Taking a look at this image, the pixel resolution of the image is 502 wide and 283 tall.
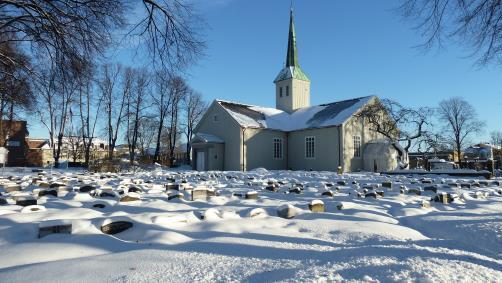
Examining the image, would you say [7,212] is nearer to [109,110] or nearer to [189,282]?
[189,282]

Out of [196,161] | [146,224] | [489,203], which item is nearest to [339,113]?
[196,161]

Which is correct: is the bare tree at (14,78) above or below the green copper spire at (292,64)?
below

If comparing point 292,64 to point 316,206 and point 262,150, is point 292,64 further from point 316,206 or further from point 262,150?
point 316,206

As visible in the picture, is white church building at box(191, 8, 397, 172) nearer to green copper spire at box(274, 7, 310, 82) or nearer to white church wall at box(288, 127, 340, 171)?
white church wall at box(288, 127, 340, 171)

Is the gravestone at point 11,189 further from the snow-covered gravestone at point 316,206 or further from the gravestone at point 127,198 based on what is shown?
the snow-covered gravestone at point 316,206

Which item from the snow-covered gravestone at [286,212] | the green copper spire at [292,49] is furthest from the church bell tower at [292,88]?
the snow-covered gravestone at [286,212]

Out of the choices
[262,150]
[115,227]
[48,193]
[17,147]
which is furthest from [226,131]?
[17,147]

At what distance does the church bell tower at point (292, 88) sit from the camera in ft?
122

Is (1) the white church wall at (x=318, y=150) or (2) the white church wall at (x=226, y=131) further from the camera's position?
(2) the white church wall at (x=226, y=131)

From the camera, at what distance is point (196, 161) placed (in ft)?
Answer: 105

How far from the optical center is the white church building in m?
28.2

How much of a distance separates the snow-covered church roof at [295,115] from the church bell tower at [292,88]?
1.78 meters

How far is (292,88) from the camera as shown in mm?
37188

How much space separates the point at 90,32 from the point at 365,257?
6.91 meters
